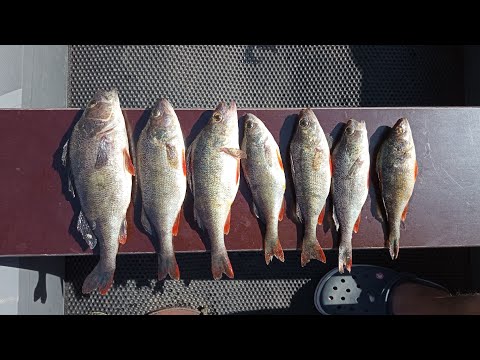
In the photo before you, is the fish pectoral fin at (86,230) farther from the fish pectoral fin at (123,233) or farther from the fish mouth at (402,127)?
the fish mouth at (402,127)

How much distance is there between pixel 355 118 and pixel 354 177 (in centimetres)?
33

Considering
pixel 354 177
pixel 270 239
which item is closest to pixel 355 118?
pixel 354 177

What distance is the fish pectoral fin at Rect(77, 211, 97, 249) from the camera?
1959 mm

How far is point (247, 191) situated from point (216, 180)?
19cm

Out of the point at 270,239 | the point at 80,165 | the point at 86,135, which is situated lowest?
the point at 270,239

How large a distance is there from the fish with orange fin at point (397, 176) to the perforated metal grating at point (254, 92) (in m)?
0.65

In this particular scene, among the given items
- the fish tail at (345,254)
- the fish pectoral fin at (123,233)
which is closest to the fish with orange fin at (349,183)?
the fish tail at (345,254)

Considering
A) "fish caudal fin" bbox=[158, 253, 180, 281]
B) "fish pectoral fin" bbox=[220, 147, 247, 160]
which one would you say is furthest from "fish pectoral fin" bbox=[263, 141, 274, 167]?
"fish caudal fin" bbox=[158, 253, 180, 281]

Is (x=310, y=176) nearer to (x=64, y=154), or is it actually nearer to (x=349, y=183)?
(x=349, y=183)

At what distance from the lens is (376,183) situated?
2.07 m

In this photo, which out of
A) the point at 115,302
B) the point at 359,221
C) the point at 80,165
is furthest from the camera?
the point at 115,302

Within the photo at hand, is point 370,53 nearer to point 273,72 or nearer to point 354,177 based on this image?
point 273,72

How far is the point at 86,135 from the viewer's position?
1.94 meters

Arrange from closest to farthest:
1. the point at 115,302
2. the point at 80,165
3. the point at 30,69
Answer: the point at 80,165 → the point at 30,69 → the point at 115,302
